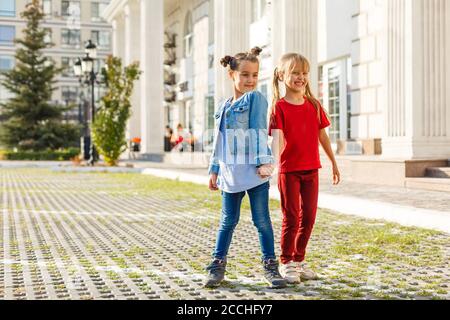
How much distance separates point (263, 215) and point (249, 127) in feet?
2.13

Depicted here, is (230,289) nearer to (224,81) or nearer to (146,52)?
(224,81)

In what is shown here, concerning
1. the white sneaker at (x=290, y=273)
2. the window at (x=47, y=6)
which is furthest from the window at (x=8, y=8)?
the white sneaker at (x=290, y=273)

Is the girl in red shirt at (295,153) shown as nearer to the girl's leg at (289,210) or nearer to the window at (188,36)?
the girl's leg at (289,210)

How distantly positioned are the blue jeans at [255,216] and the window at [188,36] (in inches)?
1520

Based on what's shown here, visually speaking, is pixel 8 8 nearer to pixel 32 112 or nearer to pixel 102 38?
pixel 102 38

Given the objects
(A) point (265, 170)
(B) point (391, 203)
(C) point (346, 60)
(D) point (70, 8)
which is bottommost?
(B) point (391, 203)

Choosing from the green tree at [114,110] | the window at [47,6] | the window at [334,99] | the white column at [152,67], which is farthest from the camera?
the window at [47,6]

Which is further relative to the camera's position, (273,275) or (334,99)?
(334,99)

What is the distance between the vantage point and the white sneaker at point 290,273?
4.79 metres

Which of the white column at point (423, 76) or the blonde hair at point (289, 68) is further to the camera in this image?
the white column at point (423, 76)

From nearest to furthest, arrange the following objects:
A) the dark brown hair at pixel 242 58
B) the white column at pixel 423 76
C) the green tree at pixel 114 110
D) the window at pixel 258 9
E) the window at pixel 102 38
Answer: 1. the dark brown hair at pixel 242 58
2. the white column at pixel 423 76
3. the green tree at pixel 114 110
4. the window at pixel 258 9
5. the window at pixel 102 38

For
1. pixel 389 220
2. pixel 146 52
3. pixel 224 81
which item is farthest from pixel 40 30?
pixel 389 220

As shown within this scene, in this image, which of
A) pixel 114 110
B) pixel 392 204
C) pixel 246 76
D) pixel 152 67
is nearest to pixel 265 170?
pixel 246 76

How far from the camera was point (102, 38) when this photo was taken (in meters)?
78.1
